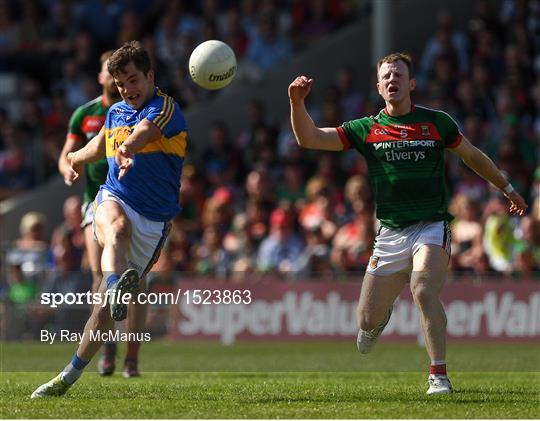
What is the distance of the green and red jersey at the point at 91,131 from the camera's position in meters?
12.0

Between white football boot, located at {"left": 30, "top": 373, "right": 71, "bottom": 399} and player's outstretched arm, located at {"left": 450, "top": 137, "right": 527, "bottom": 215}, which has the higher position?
player's outstretched arm, located at {"left": 450, "top": 137, "right": 527, "bottom": 215}

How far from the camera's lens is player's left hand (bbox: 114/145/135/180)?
914 cm

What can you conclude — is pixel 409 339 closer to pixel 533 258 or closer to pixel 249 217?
pixel 533 258

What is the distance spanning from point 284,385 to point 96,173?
2710 millimetres

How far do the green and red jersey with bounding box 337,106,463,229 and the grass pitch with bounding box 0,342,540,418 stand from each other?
4.36 ft

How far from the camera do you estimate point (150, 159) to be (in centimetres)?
988

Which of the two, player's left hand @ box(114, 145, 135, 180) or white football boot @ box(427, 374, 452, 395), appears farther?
white football boot @ box(427, 374, 452, 395)

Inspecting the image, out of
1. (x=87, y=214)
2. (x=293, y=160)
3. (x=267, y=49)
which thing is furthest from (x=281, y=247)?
(x=87, y=214)

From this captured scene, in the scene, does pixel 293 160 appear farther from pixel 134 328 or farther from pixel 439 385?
pixel 439 385

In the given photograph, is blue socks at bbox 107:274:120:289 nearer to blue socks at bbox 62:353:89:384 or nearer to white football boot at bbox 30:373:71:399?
blue socks at bbox 62:353:89:384

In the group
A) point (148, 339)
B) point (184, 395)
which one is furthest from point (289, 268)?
point (184, 395)

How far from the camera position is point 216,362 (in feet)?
47.9

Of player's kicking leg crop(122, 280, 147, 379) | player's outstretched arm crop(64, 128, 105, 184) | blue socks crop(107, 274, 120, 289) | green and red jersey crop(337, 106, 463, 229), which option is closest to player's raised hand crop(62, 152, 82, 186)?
player's outstretched arm crop(64, 128, 105, 184)
